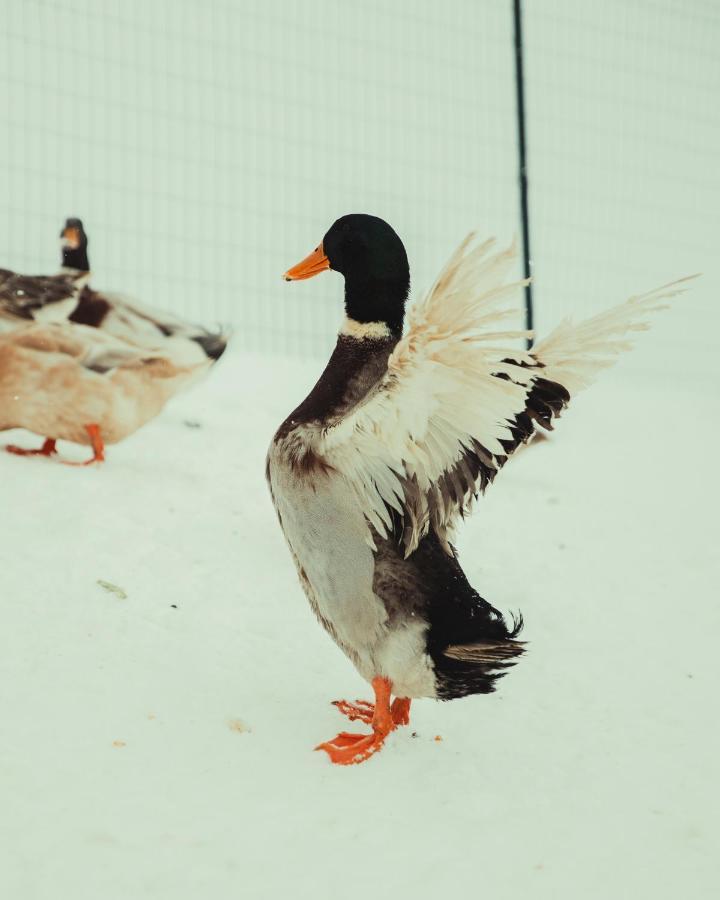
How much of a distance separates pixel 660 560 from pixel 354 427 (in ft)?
9.70

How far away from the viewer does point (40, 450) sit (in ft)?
14.9

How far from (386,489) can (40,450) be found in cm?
284

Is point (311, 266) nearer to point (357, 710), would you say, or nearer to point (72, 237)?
point (357, 710)

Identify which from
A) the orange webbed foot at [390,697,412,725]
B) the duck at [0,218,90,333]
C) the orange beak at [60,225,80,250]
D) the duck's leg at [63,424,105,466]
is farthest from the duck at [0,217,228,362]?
the orange webbed foot at [390,697,412,725]

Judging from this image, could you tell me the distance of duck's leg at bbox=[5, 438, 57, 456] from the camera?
14.7 feet

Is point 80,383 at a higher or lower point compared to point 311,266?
lower

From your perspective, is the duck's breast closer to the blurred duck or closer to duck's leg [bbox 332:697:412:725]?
duck's leg [bbox 332:697:412:725]

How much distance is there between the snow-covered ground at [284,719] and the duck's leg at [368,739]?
34mm

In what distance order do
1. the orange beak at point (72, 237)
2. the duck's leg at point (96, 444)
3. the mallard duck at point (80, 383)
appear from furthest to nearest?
the orange beak at point (72, 237)
the duck's leg at point (96, 444)
the mallard duck at point (80, 383)

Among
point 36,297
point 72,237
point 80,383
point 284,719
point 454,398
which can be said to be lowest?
point 284,719

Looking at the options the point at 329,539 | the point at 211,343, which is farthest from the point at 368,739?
the point at 211,343

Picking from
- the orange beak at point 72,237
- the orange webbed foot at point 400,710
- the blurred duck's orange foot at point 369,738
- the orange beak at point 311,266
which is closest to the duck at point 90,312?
the orange beak at point 72,237

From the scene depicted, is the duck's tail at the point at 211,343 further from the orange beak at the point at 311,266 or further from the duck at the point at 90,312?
the orange beak at the point at 311,266

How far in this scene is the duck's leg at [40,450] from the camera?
4.47m
